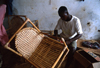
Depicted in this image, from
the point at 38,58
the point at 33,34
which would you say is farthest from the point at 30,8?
the point at 38,58

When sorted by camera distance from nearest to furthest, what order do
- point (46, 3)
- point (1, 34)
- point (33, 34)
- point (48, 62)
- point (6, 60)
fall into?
point (48, 62), point (1, 34), point (33, 34), point (6, 60), point (46, 3)

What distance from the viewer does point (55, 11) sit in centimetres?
192

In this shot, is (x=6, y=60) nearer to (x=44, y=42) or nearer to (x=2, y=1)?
(x=44, y=42)

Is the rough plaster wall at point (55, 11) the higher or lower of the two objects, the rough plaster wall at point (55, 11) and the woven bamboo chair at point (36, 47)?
the higher

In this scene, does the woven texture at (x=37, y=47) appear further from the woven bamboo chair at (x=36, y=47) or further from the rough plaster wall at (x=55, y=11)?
the rough plaster wall at (x=55, y=11)

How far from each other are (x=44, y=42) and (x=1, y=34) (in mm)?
671

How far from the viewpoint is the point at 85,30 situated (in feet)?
6.44

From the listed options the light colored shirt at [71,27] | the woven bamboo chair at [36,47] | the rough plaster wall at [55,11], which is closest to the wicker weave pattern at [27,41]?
the woven bamboo chair at [36,47]

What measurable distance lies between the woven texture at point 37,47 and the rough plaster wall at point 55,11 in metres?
0.80

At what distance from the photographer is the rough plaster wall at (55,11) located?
1.76 m

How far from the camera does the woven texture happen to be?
108 centimetres

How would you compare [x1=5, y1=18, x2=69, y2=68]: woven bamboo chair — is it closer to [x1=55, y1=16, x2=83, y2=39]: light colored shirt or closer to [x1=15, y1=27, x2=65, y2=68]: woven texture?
[x1=15, y1=27, x2=65, y2=68]: woven texture

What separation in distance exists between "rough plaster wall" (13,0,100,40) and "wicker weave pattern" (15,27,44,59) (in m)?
0.80

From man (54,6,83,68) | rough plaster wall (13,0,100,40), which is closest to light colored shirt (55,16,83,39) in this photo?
man (54,6,83,68)
